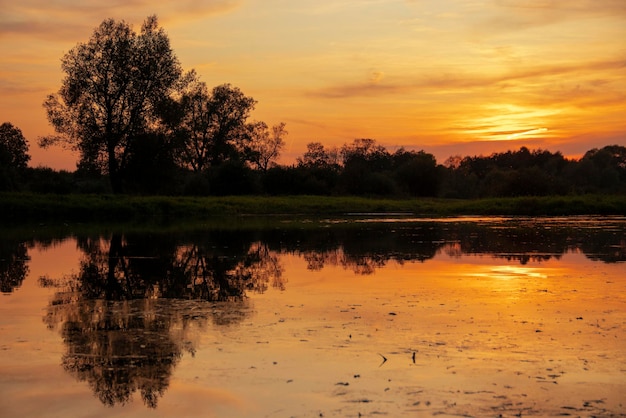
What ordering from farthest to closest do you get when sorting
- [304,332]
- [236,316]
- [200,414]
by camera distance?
[236,316], [304,332], [200,414]

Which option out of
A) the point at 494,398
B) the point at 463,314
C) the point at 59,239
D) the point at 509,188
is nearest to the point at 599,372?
the point at 494,398

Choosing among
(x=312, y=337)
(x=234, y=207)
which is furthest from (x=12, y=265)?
(x=234, y=207)

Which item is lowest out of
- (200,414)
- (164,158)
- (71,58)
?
(200,414)

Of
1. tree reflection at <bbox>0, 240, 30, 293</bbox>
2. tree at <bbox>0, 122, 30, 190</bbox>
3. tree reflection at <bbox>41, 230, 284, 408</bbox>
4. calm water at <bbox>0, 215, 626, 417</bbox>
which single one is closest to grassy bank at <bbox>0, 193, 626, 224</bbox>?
tree reflection at <bbox>0, 240, 30, 293</bbox>

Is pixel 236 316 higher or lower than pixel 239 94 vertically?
lower

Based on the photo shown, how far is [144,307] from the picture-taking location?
497 inches

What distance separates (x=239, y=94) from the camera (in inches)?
4102

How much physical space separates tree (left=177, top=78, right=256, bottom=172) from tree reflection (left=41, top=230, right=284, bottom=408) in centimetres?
7614

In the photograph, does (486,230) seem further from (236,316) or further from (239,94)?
(239,94)

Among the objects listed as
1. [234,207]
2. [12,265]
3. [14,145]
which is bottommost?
[12,265]

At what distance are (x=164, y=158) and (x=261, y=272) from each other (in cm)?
4530

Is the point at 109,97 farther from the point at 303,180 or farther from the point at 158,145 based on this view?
the point at 303,180

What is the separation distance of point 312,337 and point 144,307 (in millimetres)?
3880

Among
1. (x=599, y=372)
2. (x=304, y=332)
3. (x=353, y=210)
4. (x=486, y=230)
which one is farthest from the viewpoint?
(x=353, y=210)
